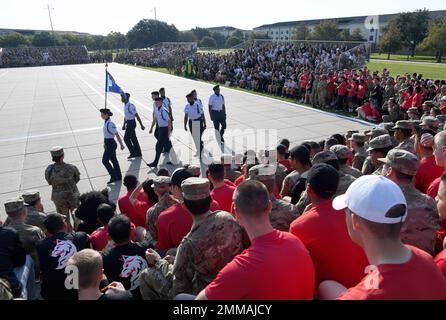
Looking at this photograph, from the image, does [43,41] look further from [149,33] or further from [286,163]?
[286,163]

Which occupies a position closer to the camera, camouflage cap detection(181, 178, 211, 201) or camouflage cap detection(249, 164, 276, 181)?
camouflage cap detection(181, 178, 211, 201)

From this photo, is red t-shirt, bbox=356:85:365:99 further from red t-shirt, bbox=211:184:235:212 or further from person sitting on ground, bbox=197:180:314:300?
person sitting on ground, bbox=197:180:314:300

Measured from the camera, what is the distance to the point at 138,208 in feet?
17.2

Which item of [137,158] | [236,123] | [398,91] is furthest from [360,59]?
[137,158]

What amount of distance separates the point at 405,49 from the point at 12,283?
73.1 metres

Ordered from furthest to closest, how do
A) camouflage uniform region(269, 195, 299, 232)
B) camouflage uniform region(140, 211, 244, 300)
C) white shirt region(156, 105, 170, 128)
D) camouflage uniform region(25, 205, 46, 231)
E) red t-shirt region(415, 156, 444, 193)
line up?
white shirt region(156, 105, 170, 128), camouflage uniform region(25, 205, 46, 231), red t-shirt region(415, 156, 444, 193), camouflage uniform region(269, 195, 299, 232), camouflage uniform region(140, 211, 244, 300)

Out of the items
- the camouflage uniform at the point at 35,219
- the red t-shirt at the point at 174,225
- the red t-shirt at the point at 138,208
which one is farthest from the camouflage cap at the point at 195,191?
the camouflage uniform at the point at 35,219

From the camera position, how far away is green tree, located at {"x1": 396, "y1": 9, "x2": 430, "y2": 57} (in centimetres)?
5947

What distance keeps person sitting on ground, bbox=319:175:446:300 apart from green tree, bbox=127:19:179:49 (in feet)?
354

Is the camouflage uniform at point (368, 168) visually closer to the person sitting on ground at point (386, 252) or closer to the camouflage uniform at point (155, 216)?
the camouflage uniform at point (155, 216)

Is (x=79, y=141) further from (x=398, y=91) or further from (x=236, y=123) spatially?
(x=398, y=91)

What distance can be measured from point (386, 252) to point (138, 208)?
4005mm

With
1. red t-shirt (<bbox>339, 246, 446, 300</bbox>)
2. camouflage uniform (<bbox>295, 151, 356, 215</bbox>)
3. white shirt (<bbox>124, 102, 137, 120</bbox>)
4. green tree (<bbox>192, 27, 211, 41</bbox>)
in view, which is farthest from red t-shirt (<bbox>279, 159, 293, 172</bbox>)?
green tree (<bbox>192, 27, 211, 41</bbox>)

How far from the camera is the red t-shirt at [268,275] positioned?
208 cm
